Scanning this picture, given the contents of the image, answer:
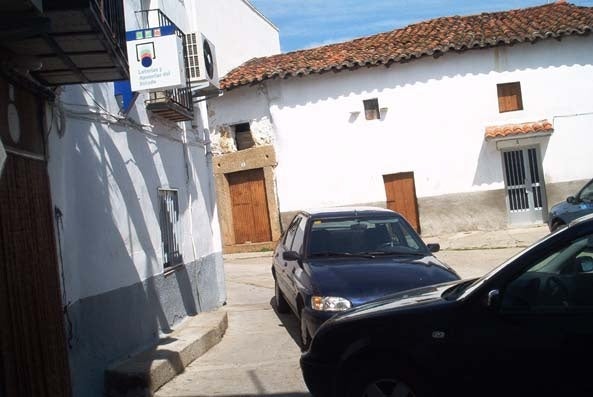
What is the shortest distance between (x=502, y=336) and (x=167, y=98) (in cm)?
556

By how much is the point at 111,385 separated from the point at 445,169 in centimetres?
1356

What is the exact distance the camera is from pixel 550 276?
396 cm

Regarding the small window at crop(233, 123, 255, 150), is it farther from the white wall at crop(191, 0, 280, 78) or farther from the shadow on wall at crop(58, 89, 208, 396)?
the shadow on wall at crop(58, 89, 208, 396)

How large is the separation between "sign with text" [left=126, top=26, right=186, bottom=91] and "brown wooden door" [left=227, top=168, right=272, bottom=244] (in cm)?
1236

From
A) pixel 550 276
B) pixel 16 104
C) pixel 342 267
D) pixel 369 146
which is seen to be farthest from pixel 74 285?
pixel 369 146

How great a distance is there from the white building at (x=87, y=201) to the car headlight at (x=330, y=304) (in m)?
2.04

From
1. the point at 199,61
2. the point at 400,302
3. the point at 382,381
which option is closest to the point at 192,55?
the point at 199,61

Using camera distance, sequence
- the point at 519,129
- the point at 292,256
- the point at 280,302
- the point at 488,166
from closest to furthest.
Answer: the point at 292,256 → the point at 280,302 → the point at 519,129 → the point at 488,166

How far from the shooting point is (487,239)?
16.4 m

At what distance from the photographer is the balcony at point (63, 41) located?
12.9 ft

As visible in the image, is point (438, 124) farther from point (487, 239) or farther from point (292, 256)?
point (292, 256)

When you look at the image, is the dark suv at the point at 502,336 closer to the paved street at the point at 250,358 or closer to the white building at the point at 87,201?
the paved street at the point at 250,358

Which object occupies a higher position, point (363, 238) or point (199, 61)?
point (199, 61)

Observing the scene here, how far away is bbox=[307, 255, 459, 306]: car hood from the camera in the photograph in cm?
623
